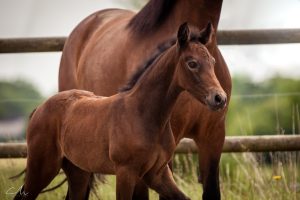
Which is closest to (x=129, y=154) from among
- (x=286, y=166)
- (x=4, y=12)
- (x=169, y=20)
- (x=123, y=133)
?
(x=123, y=133)

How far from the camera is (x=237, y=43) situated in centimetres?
661

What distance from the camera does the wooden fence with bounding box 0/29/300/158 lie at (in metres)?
6.30

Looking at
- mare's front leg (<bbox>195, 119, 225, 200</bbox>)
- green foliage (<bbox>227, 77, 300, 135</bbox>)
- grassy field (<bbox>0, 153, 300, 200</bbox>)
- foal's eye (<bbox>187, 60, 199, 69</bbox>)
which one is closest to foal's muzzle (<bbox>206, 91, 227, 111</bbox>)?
foal's eye (<bbox>187, 60, 199, 69</bbox>)

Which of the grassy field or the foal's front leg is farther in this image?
the grassy field

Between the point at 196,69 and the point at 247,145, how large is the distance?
8.22ft

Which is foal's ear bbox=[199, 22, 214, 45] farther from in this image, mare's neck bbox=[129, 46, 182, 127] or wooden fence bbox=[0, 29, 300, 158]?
wooden fence bbox=[0, 29, 300, 158]

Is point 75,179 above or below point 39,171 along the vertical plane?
below

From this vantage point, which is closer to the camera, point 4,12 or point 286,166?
point 286,166

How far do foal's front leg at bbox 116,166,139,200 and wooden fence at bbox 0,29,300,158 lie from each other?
2353mm

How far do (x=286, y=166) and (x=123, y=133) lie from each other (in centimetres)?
291

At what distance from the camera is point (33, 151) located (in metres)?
4.68

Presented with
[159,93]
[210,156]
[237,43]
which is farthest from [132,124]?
[237,43]

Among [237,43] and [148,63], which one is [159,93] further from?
[237,43]

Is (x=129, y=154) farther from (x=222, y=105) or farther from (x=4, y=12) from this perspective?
(x=4, y=12)
